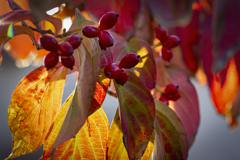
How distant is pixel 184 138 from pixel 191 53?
418mm

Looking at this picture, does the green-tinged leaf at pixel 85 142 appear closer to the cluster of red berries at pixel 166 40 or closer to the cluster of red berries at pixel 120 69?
the cluster of red berries at pixel 120 69

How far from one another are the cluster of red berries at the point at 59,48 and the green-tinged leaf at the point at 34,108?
81 millimetres

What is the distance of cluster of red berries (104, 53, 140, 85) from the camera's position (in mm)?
230

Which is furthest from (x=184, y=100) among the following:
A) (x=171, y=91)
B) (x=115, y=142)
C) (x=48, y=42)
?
(x=48, y=42)

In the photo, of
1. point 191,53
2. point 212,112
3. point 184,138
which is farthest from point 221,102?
point 212,112

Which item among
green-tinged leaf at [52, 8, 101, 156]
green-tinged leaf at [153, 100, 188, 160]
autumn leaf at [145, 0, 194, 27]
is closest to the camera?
green-tinged leaf at [52, 8, 101, 156]

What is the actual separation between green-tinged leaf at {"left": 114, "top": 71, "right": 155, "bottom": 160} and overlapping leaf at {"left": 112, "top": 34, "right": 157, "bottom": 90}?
0.06m

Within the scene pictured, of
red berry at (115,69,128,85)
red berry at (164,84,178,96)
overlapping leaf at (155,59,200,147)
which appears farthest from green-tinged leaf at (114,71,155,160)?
overlapping leaf at (155,59,200,147)

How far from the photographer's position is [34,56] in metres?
0.50

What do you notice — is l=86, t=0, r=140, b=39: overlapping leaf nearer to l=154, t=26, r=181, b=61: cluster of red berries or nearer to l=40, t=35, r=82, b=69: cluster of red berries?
A: l=154, t=26, r=181, b=61: cluster of red berries

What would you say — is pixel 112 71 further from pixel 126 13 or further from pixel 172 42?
pixel 126 13

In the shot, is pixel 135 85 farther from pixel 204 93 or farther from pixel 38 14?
pixel 204 93

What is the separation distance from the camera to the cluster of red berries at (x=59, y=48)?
0.66 ft

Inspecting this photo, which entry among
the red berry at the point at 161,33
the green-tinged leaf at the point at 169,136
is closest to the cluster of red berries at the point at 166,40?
the red berry at the point at 161,33
